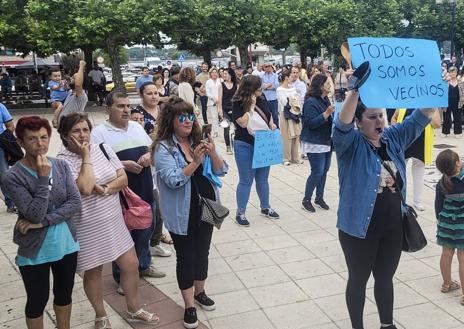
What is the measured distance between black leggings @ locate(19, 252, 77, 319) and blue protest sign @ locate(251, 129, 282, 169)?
A: 121 inches

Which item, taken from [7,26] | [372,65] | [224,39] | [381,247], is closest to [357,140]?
[372,65]

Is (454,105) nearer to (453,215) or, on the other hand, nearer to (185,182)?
(453,215)

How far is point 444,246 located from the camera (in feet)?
13.6

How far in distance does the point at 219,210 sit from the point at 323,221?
277 cm

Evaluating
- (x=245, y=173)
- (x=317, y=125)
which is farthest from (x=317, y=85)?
(x=245, y=173)

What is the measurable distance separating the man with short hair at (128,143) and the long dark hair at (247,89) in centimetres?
183

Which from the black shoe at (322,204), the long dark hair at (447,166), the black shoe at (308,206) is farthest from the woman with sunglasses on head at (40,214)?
the black shoe at (322,204)

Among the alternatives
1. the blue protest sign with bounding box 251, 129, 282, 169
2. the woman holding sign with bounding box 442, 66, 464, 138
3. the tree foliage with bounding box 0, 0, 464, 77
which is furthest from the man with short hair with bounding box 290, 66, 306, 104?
the tree foliage with bounding box 0, 0, 464, 77

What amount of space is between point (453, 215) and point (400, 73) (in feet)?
5.41

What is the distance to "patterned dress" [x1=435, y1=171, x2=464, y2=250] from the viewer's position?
4000 millimetres

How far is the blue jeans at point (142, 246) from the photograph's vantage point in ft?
14.1

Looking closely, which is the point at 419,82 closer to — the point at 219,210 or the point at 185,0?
the point at 219,210

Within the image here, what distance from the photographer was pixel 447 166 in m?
4.00

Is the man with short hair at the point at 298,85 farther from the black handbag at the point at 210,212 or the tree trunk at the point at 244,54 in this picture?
the tree trunk at the point at 244,54
